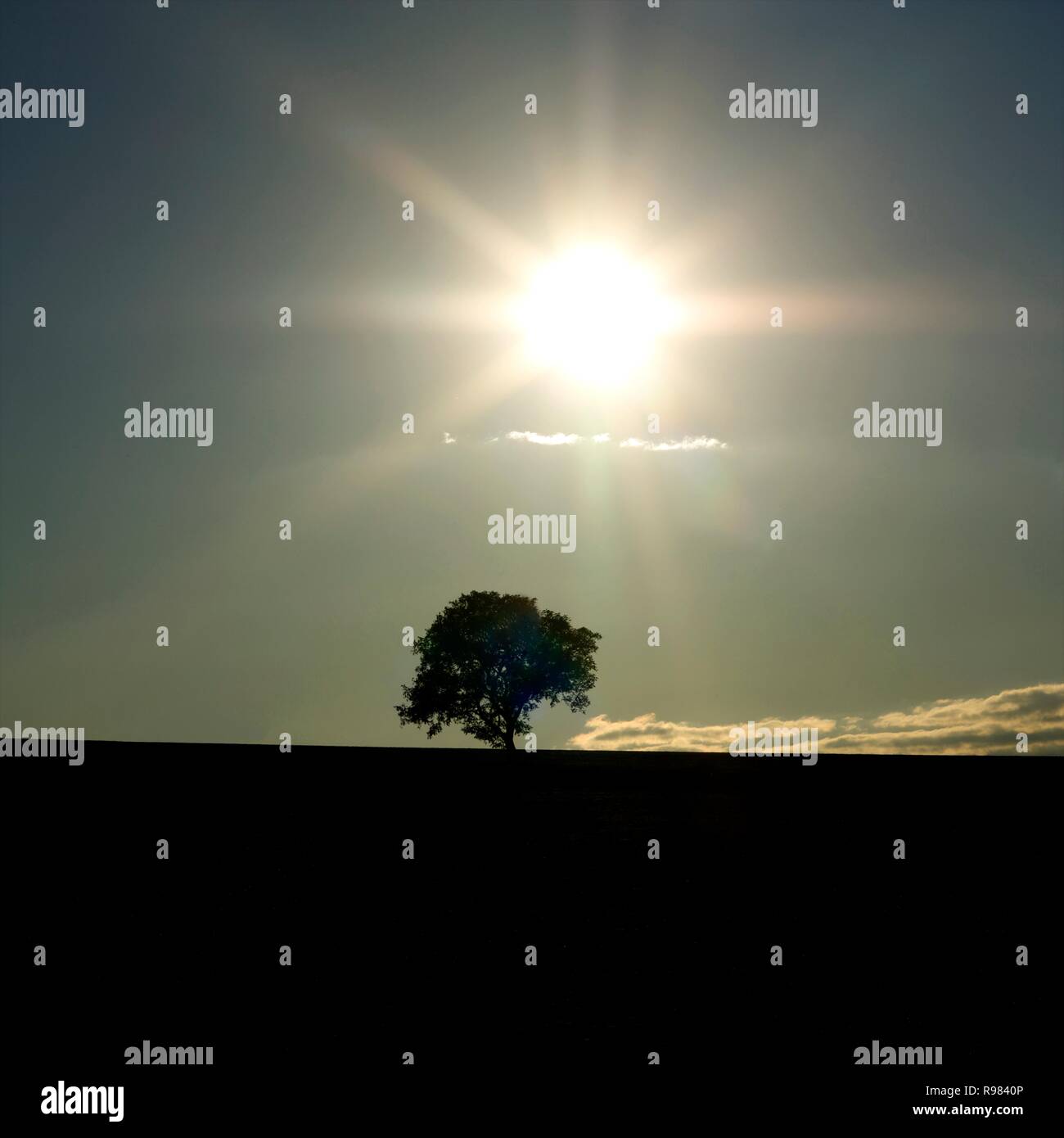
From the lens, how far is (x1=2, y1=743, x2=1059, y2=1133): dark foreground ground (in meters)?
10.4

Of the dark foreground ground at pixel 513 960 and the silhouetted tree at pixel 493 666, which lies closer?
the dark foreground ground at pixel 513 960

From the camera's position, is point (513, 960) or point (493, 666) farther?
point (493, 666)

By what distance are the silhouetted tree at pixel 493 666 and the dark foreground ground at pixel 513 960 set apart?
4775 centimetres

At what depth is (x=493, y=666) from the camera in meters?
81.5

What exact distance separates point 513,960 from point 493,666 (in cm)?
6661

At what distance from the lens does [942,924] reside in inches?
701

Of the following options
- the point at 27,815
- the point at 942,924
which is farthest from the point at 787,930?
the point at 27,815

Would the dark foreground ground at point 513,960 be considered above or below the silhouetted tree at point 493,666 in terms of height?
below

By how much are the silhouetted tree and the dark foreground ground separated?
4775 centimetres

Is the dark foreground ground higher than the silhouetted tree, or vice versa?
the silhouetted tree

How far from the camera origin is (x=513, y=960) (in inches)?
589

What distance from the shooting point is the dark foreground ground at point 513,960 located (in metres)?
10.4
